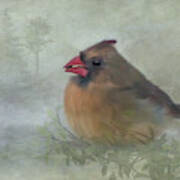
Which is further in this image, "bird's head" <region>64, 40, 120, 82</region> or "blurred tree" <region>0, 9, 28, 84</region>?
"blurred tree" <region>0, 9, 28, 84</region>

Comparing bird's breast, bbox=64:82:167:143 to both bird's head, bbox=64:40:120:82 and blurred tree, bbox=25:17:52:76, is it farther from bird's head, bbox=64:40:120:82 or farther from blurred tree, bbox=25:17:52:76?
blurred tree, bbox=25:17:52:76

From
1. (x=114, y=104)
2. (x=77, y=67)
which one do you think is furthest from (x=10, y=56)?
(x=114, y=104)

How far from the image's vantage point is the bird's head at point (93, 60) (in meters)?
2.12

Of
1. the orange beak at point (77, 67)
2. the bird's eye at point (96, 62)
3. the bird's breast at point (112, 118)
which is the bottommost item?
the bird's breast at point (112, 118)

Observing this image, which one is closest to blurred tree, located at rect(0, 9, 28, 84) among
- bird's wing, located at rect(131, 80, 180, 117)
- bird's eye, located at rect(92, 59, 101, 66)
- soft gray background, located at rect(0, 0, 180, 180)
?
soft gray background, located at rect(0, 0, 180, 180)

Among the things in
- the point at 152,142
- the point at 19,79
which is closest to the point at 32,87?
the point at 19,79

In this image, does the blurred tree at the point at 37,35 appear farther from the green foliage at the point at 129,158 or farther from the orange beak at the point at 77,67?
the green foliage at the point at 129,158

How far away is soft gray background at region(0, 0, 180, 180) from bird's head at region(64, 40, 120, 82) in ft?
0.12

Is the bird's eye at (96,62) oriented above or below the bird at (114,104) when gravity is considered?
above

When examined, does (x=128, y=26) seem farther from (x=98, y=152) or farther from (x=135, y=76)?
(x=98, y=152)

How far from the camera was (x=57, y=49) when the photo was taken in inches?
88.0

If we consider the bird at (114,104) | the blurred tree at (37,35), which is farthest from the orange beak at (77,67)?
the blurred tree at (37,35)

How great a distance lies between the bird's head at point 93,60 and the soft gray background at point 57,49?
0.04m

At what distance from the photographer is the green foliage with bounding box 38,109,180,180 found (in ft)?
7.02
